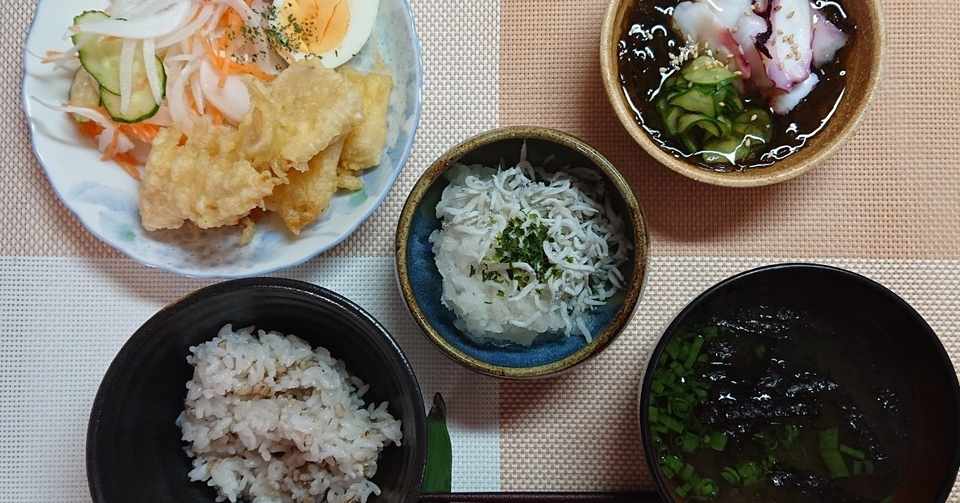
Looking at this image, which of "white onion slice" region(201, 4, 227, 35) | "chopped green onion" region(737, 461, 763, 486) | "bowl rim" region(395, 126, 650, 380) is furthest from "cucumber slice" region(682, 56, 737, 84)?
"white onion slice" region(201, 4, 227, 35)

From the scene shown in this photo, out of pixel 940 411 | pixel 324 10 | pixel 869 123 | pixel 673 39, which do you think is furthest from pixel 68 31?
pixel 940 411

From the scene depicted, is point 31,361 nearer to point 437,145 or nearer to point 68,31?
point 68,31

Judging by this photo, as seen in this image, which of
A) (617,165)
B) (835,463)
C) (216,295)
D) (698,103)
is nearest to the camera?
(216,295)

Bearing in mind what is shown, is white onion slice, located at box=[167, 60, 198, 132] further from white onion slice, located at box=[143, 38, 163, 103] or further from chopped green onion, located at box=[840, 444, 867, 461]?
chopped green onion, located at box=[840, 444, 867, 461]

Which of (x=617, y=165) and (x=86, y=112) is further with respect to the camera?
(x=617, y=165)

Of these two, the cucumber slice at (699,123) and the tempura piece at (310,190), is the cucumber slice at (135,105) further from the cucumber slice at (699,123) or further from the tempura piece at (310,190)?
the cucumber slice at (699,123)

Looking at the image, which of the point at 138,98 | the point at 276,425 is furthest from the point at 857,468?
the point at 138,98

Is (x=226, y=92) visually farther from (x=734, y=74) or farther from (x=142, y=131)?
(x=734, y=74)
